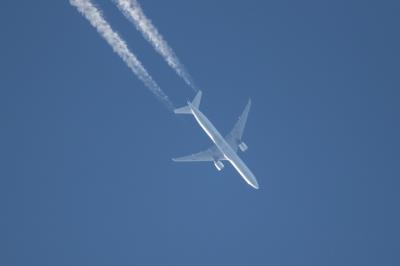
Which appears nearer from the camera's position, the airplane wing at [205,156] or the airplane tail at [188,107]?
the airplane tail at [188,107]

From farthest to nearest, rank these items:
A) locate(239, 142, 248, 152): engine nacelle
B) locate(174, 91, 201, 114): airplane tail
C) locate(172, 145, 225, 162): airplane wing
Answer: locate(172, 145, 225, 162): airplane wing, locate(239, 142, 248, 152): engine nacelle, locate(174, 91, 201, 114): airplane tail

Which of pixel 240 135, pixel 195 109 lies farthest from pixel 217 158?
pixel 195 109

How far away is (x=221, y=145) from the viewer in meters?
67.3

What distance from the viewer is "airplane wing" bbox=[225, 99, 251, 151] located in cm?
7381

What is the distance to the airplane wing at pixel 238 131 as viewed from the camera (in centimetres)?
7381

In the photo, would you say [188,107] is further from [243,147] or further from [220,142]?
[243,147]

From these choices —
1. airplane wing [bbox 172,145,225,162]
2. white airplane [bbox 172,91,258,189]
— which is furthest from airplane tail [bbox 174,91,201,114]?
airplane wing [bbox 172,145,225,162]

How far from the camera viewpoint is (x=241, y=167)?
2714 inches

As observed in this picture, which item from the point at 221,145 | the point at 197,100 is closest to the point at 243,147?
the point at 221,145

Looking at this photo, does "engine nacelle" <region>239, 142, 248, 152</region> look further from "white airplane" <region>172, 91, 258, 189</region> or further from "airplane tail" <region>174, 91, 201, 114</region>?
"airplane tail" <region>174, 91, 201, 114</region>

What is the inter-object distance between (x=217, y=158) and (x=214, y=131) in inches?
299

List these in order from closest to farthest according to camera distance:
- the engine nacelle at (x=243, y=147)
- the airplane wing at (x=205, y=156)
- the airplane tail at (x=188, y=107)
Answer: the airplane tail at (x=188, y=107) → the engine nacelle at (x=243, y=147) → the airplane wing at (x=205, y=156)

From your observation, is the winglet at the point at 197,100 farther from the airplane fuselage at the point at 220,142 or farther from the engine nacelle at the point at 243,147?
the engine nacelle at the point at 243,147

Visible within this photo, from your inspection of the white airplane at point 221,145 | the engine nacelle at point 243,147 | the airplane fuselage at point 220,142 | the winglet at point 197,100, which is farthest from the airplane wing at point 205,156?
the winglet at point 197,100
